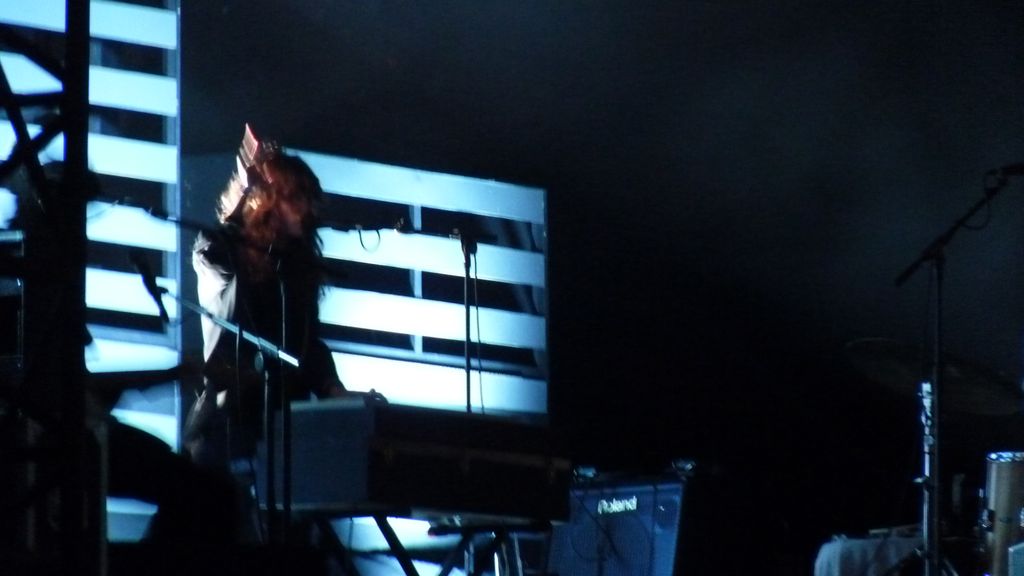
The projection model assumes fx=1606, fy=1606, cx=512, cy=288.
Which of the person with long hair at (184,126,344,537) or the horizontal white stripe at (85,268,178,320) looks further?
the horizontal white stripe at (85,268,178,320)

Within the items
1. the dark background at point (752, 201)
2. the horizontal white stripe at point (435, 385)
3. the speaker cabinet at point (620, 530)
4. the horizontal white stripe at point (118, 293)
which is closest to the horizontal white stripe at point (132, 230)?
the horizontal white stripe at point (118, 293)

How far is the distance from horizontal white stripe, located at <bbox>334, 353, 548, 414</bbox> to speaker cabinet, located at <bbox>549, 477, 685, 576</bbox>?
0.72m

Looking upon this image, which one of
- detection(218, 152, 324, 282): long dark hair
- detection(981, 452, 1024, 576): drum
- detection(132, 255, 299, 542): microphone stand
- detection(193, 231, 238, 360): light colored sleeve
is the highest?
detection(218, 152, 324, 282): long dark hair

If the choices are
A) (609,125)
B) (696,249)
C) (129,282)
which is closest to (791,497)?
(696,249)

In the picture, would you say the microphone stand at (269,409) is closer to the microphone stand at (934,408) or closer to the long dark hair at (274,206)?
the long dark hair at (274,206)

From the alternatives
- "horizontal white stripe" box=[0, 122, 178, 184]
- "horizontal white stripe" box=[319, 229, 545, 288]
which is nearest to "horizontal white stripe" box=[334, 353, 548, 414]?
"horizontal white stripe" box=[319, 229, 545, 288]

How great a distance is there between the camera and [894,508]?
693 cm

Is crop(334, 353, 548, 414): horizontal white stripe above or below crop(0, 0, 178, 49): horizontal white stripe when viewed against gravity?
below

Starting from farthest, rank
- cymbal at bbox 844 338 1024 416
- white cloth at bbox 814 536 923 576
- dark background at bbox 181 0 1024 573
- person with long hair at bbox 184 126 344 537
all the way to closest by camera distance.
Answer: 1. dark background at bbox 181 0 1024 573
2. white cloth at bbox 814 536 923 576
3. cymbal at bbox 844 338 1024 416
4. person with long hair at bbox 184 126 344 537

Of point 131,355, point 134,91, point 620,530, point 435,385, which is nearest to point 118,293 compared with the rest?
point 131,355

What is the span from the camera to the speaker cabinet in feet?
17.2

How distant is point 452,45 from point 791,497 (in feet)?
7.88

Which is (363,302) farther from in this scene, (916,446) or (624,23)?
(916,446)

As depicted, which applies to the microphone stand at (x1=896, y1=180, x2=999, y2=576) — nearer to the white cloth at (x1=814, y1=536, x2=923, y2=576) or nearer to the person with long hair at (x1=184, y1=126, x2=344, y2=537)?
the white cloth at (x1=814, y1=536, x2=923, y2=576)
